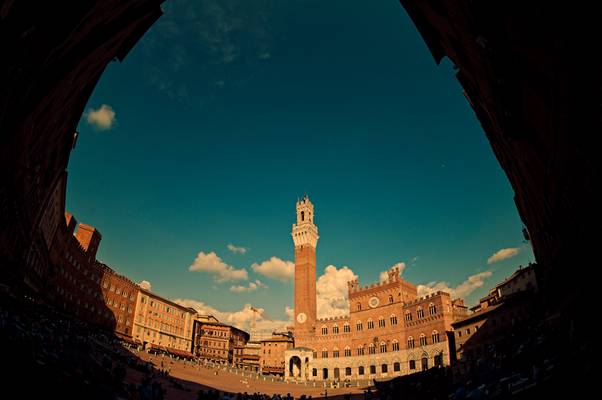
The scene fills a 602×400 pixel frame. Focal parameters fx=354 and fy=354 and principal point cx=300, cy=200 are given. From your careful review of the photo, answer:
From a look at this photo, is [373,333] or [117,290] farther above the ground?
[117,290]

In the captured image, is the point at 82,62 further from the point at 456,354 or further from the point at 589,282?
the point at 456,354

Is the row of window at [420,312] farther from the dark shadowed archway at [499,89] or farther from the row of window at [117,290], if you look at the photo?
the row of window at [117,290]

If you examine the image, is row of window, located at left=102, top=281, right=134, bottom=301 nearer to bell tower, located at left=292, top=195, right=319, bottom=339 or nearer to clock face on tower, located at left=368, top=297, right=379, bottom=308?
bell tower, located at left=292, top=195, right=319, bottom=339

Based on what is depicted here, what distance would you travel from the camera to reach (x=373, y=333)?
65188 millimetres

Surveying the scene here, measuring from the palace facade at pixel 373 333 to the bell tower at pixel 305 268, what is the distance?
21 centimetres

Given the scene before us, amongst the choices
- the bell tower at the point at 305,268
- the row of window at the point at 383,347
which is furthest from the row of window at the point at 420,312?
the bell tower at the point at 305,268

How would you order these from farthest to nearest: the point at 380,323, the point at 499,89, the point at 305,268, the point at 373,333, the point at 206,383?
the point at 305,268 < the point at 373,333 < the point at 380,323 < the point at 206,383 < the point at 499,89

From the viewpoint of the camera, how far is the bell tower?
75812 mm

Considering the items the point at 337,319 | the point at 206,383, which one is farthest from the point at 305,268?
the point at 206,383

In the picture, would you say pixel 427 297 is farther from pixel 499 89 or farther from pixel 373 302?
pixel 499 89

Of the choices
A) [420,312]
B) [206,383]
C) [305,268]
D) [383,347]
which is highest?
[305,268]

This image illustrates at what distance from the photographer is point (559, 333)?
15.1 meters

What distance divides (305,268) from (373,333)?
2209 centimetres

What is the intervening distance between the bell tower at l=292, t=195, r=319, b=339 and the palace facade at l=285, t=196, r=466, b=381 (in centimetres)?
21
